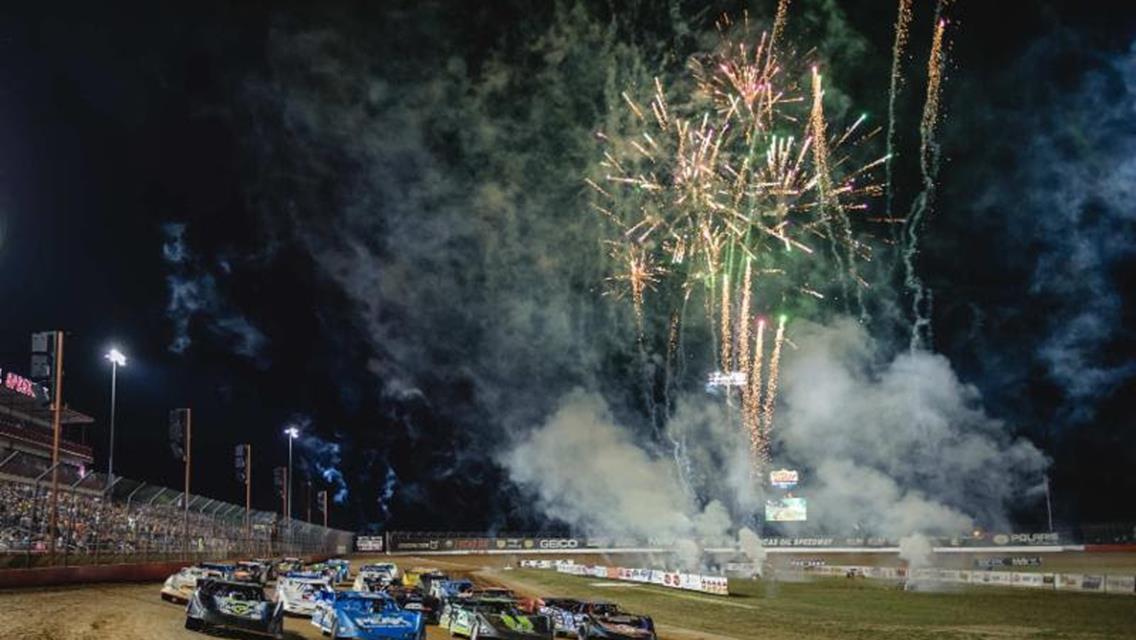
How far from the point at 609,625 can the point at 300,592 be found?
871cm

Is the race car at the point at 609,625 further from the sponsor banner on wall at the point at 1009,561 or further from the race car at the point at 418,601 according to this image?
the sponsor banner on wall at the point at 1009,561

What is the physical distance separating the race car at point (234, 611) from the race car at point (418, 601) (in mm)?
3524

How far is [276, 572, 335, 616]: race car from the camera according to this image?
25.7 meters

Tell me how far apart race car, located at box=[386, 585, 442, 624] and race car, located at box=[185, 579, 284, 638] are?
3524 millimetres

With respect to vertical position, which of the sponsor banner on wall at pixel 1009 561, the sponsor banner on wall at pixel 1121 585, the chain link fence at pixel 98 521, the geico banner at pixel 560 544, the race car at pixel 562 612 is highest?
the chain link fence at pixel 98 521

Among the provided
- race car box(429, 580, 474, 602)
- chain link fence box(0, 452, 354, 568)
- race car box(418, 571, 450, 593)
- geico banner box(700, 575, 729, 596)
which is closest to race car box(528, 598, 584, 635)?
race car box(429, 580, 474, 602)

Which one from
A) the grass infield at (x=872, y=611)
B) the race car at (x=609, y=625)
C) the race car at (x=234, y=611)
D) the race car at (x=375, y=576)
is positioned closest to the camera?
the race car at (x=234, y=611)

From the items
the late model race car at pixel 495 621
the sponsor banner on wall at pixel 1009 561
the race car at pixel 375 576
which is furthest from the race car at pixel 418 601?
the sponsor banner on wall at pixel 1009 561

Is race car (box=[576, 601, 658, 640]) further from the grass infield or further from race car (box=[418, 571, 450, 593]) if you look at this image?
race car (box=[418, 571, 450, 593])

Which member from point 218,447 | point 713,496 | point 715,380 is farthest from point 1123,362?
point 218,447

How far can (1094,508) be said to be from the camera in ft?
330

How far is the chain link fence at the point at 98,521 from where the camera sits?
35188mm

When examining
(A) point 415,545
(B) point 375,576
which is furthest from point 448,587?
(A) point 415,545

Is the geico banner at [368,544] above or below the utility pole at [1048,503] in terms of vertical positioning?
below
